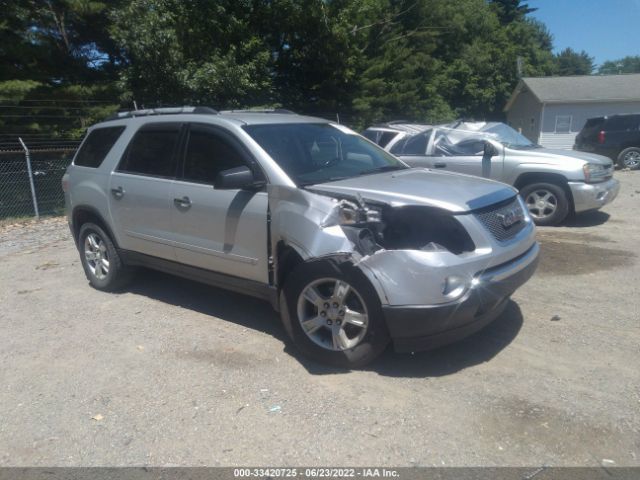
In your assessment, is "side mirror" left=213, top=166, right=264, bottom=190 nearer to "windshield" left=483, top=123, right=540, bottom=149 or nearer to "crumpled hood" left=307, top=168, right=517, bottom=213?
"crumpled hood" left=307, top=168, right=517, bottom=213

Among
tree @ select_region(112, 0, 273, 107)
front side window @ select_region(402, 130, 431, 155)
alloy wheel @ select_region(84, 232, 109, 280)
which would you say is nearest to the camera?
alloy wheel @ select_region(84, 232, 109, 280)

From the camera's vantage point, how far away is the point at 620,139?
58.7 ft

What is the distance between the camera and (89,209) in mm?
5945

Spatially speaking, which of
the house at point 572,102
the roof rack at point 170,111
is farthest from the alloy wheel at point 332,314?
the house at point 572,102

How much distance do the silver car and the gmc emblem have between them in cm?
440

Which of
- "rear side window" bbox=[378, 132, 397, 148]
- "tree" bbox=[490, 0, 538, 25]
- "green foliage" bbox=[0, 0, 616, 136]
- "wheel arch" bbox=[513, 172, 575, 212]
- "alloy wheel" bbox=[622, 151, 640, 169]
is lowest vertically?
"alloy wheel" bbox=[622, 151, 640, 169]

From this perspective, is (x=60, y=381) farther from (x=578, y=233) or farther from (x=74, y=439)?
(x=578, y=233)

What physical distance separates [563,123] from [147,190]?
2931 centimetres

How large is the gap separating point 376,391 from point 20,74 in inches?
539

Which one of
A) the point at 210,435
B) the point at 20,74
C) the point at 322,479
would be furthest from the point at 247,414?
the point at 20,74

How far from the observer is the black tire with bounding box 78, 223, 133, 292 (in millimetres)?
5863

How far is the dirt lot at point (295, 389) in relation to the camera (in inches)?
123

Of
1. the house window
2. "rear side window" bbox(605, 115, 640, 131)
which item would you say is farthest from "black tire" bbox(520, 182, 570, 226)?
the house window

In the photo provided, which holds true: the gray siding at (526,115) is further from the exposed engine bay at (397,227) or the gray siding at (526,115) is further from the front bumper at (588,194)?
the exposed engine bay at (397,227)
